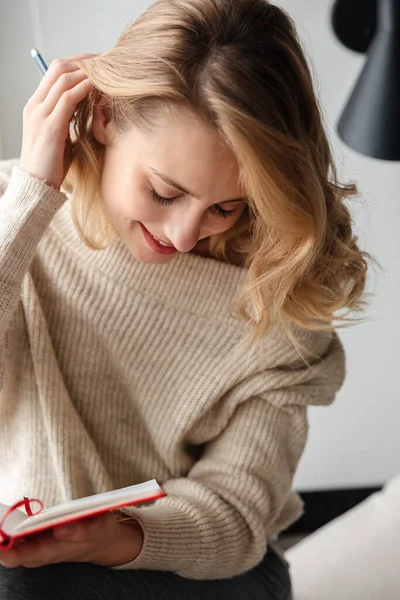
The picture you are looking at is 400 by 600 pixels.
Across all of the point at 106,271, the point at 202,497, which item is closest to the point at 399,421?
the point at 202,497

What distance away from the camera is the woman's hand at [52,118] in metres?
0.99

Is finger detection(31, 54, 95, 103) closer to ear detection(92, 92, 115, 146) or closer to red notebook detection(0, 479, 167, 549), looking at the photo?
ear detection(92, 92, 115, 146)

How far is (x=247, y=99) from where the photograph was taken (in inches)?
34.4

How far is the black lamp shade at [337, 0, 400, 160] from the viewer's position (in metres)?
0.86

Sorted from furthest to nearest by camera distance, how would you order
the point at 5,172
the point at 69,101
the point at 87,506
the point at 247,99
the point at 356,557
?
1. the point at 356,557
2. the point at 5,172
3. the point at 69,101
4. the point at 247,99
5. the point at 87,506

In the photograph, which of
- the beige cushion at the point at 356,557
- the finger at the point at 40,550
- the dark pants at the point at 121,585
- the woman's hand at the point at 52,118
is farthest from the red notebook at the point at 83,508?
the beige cushion at the point at 356,557

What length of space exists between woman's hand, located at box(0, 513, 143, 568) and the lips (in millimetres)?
341

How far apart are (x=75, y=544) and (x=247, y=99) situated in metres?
0.55

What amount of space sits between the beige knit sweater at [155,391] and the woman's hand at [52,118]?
0.11m

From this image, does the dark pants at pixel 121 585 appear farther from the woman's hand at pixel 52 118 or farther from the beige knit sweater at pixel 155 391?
the woman's hand at pixel 52 118

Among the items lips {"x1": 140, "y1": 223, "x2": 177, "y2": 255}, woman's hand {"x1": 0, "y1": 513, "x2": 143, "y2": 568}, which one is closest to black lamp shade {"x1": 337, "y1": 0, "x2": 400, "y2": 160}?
lips {"x1": 140, "y1": 223, "x2": 177, "y2": 255}

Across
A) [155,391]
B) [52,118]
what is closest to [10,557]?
[155,391]

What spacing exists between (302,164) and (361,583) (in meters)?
0.93

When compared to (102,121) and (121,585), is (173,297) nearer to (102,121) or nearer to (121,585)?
(102,121)
